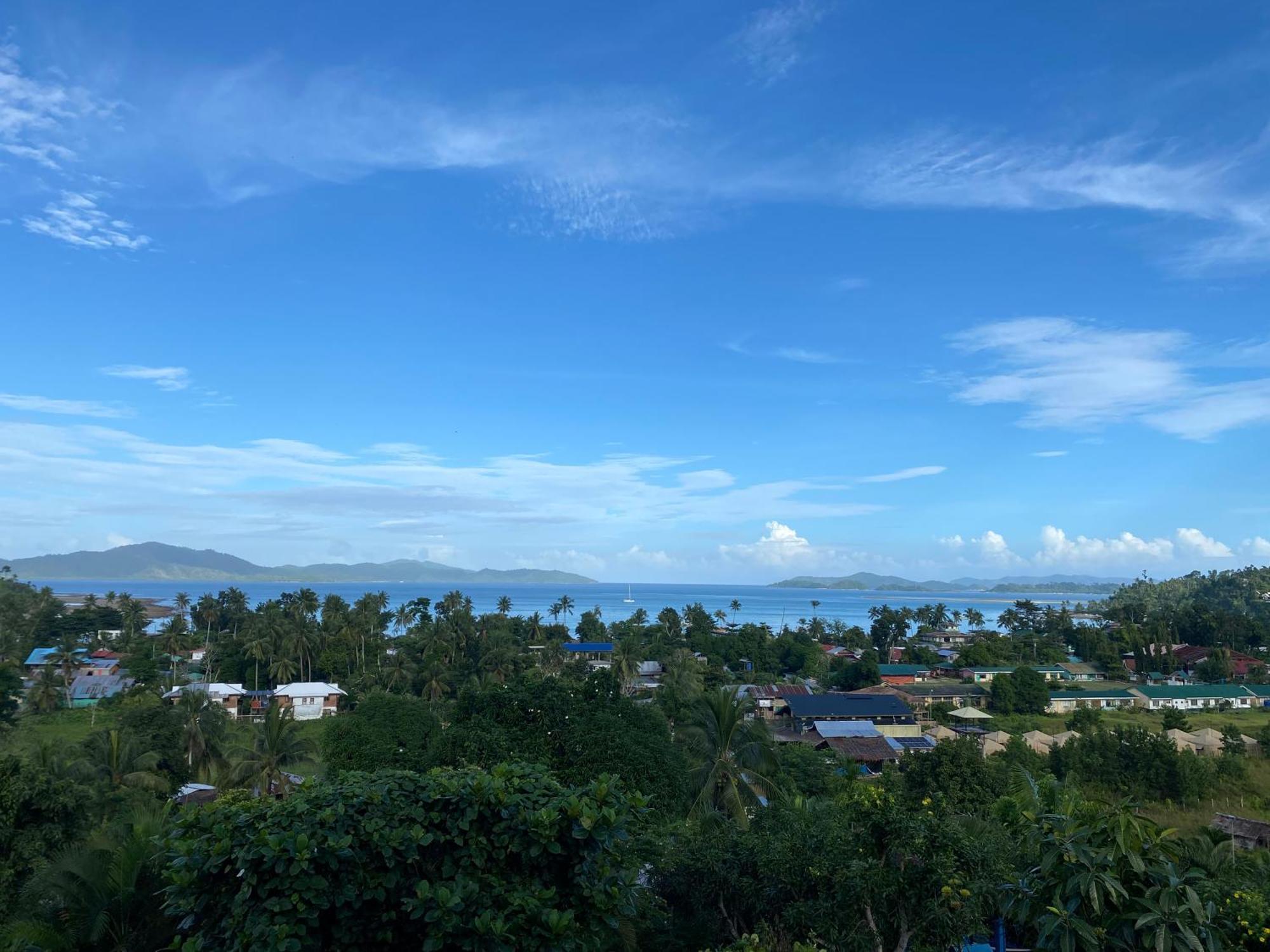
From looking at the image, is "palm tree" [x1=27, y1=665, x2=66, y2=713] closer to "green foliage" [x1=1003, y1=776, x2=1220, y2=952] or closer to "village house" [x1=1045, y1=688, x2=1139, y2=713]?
"green foliage" [x1=1003, y1=776, x2=1220, y2=952]

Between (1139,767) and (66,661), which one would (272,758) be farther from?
(66,661)

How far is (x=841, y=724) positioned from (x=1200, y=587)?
12110cm

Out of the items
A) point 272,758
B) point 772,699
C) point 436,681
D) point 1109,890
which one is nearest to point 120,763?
point 272,758

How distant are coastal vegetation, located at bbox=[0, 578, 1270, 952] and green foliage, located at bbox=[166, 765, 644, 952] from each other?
0.02m

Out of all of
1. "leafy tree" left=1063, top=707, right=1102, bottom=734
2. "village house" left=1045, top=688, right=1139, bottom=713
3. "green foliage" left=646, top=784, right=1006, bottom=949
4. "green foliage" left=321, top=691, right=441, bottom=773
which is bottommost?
"village house" left=1045, top=688, right=1139, bottom=713

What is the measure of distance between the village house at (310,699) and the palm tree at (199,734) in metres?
15.2

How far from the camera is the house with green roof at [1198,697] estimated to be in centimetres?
4481

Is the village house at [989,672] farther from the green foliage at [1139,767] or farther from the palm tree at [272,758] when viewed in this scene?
the palm tree at [272,758]

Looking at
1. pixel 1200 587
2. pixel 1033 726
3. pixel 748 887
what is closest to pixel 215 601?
pixel 1033 726

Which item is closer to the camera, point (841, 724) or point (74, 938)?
point (74, 938)

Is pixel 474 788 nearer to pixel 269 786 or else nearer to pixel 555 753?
pixel 555 753

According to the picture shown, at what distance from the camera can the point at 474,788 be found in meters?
4.98

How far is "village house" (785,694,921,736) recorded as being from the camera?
122 ft

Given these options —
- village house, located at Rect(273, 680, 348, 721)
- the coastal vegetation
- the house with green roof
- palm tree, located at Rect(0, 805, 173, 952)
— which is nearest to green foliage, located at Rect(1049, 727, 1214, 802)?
the coastal vegetation
